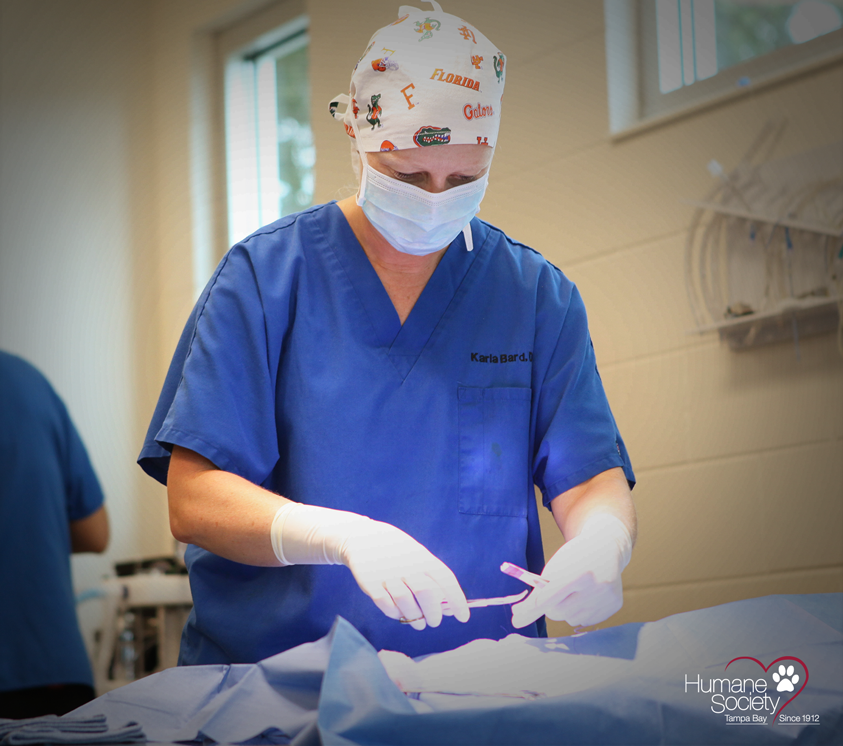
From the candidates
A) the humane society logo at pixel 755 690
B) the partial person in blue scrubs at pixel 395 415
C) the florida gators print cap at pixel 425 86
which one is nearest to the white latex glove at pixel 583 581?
the partial person in blue scrubs at pixel 395 415

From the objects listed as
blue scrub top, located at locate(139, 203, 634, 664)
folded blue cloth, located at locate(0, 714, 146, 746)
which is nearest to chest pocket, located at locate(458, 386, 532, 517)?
blue scrub top, located at locate(139, 203, 634, 664)

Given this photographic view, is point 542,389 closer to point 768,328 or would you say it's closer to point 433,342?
point 433,342

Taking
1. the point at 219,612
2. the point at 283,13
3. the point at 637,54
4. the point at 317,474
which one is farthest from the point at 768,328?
the point at 283,13

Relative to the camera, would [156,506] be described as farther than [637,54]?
Yes

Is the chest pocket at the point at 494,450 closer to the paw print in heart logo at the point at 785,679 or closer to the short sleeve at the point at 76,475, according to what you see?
the paw print in heart logo at the point at 785,679

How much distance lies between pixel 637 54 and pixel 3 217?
2418 mm

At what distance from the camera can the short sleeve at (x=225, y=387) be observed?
46.8 inches

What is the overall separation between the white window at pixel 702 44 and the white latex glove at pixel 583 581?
1.22 m

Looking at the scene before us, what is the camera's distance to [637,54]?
2027 millimetres

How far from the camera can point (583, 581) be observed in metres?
1.20

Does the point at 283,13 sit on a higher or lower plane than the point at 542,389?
higher

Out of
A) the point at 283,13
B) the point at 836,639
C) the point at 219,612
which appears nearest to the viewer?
the point at 836,639

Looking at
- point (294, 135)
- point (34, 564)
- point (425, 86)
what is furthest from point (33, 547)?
point (425, 86)

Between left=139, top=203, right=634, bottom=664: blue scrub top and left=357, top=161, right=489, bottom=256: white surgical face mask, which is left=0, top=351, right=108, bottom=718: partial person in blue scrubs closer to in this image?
left=139, top=203, right=634, bottom=664: blue scrub top
